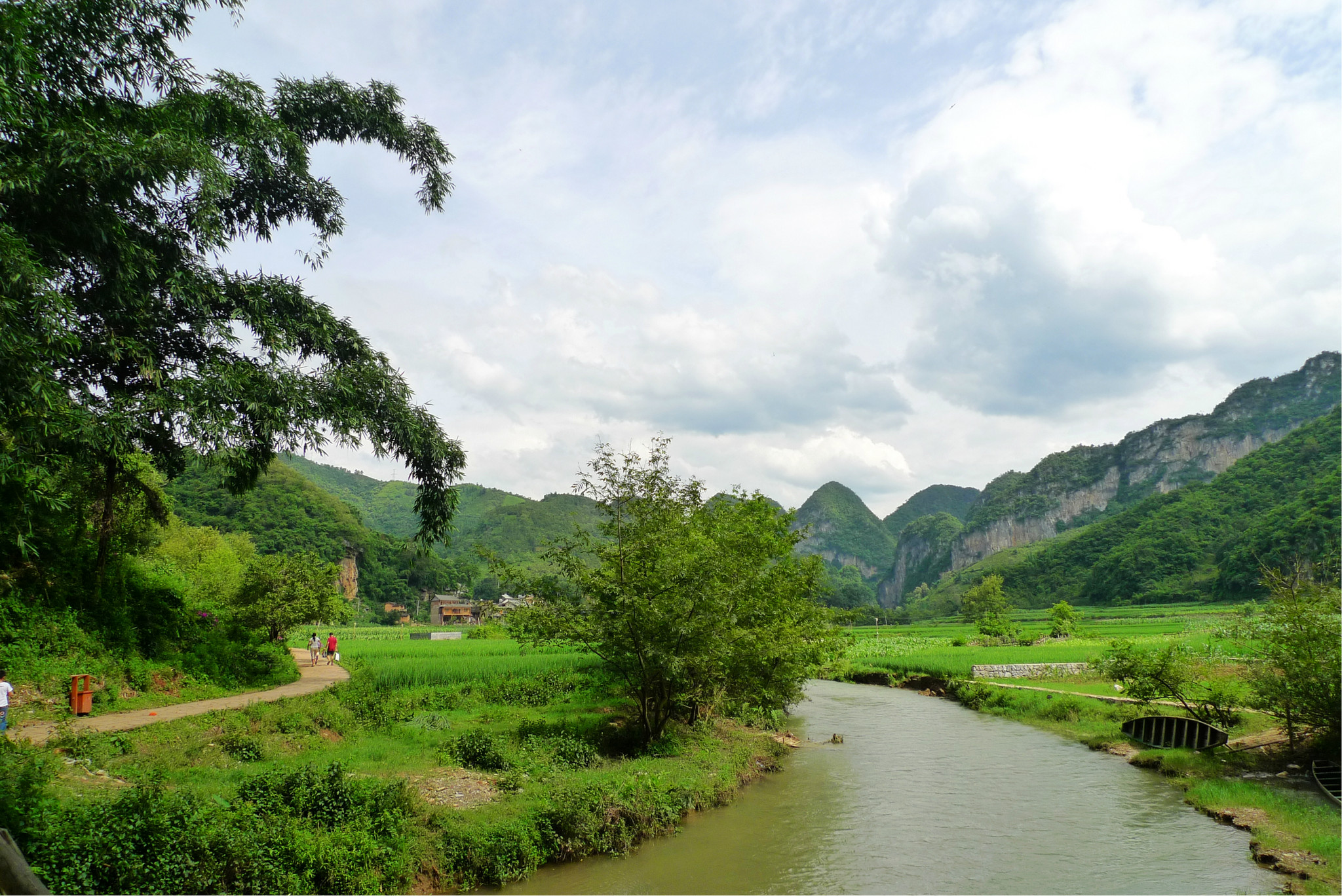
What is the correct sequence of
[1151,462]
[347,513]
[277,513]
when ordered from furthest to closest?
1. [1151,462]
2. [347,513]
3. [277,513]

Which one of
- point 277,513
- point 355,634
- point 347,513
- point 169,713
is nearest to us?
point 169,713

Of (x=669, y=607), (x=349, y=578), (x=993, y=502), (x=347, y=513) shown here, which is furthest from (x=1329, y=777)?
(x=993, y=502)

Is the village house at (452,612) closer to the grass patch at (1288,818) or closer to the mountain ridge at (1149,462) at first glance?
the grass patch at (1288,818)

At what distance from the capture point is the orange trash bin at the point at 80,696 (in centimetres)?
1391

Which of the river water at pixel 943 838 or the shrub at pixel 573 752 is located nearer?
the river water at pixel 943 838

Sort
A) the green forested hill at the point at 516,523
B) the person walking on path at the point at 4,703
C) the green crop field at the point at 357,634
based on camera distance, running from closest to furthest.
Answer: the person walking on path at the point at 4,703
the green crop field at the point at 357,634
the green forested hill at the point at 516,523

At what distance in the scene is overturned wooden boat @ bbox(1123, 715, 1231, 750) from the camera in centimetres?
1883

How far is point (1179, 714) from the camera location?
21344 millimetres

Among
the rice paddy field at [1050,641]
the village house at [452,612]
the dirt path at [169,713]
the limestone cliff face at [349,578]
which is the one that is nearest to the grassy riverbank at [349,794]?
the dirt path at [169,713]

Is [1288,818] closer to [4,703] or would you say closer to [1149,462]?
[4,703]

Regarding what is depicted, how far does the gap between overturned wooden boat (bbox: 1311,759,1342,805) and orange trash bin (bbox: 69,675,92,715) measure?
24.9 meters

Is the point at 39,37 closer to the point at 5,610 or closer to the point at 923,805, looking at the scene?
the point at 5,610

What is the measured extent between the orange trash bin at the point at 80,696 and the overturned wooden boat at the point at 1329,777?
81.6 feet

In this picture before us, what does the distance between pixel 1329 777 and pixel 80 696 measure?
1034 inches
